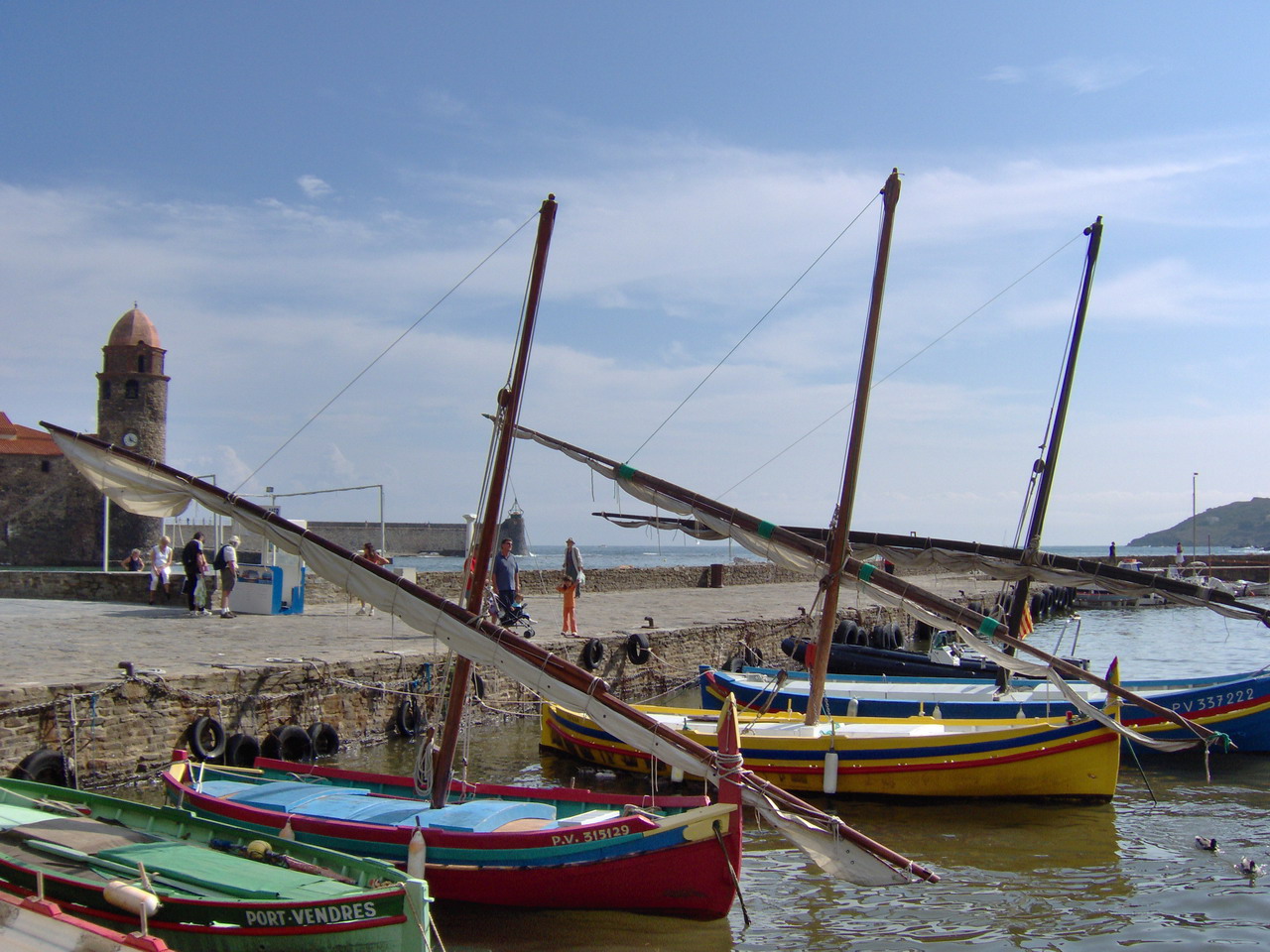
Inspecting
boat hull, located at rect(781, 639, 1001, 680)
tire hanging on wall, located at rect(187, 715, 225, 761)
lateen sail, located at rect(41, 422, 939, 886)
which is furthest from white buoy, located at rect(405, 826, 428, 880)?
boat hull, located at rect(781, 639, 1001, 680)

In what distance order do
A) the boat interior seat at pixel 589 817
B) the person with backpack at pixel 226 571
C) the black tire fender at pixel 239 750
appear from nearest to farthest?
the boat interior seat at pixel 589 817
the black tire fender at pixel 239 750
the person with backpack at pixel 226 571

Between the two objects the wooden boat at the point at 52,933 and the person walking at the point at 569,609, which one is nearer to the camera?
the wooden boat at the point at 52,933

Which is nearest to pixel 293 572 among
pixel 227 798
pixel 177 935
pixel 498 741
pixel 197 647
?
pixel 197 647

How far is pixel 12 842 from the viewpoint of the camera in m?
7.00

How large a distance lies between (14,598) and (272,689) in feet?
52.2

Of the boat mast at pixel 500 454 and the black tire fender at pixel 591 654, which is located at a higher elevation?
the boat mast at pixel 500 454

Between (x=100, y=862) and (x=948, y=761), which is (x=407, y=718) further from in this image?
(x=100, y=862)

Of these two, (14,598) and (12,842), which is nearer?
(12,842)

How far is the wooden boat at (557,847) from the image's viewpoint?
7402 millimetres

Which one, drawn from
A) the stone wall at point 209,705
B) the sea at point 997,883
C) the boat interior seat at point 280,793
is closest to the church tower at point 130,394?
the stone wall at point 209,705

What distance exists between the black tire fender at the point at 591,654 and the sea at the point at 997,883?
13.0ft

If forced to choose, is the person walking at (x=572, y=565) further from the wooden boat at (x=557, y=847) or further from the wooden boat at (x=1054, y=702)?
the wooden boat at (x=557, y=847)

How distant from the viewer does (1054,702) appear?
14508mm

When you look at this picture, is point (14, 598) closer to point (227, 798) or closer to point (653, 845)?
point (227, 798)
